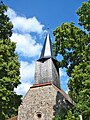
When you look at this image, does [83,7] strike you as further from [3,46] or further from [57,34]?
[3,46]

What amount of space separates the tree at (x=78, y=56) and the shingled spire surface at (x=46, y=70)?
935 cm

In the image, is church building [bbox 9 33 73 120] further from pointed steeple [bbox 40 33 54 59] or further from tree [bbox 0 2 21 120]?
tree [bbox 0 2 21 120]

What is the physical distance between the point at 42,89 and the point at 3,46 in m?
10.5

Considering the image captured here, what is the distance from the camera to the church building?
2495cm

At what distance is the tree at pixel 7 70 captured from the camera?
16.3 m

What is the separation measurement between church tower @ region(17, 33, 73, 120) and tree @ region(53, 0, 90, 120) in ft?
→ 17.7

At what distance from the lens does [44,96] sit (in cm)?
2619

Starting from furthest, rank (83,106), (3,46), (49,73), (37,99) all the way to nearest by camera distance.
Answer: (49,73) → (37,99) → (3,46) → (83,106)

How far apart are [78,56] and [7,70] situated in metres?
4.94

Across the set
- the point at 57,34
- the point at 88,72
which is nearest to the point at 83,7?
the point at 57,34

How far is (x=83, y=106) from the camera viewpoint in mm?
15203

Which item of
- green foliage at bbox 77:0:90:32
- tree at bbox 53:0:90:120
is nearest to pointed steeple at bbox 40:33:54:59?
tree at bbox 53:0:90:120

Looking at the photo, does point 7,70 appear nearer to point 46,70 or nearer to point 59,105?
point 59,105

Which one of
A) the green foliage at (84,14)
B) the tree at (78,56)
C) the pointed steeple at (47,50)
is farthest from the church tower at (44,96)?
the green foliage at (84,14)
